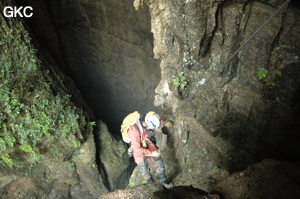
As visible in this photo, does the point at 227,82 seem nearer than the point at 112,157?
Yes

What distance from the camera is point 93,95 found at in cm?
1628

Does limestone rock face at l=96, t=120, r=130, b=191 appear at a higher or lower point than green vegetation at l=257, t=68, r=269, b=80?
lower

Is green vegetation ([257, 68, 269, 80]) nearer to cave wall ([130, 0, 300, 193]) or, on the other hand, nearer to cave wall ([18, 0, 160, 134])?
cave wall ([130, 0, 300, 193])

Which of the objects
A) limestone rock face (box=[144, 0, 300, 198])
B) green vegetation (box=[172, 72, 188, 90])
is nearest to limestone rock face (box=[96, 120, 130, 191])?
limestone rock face (box=[144, 0, 300, 198])

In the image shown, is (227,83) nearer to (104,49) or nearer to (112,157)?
(112,157)

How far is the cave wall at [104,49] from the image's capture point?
1170 centimetres

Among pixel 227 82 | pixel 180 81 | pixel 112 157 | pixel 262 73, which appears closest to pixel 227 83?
pixel 227 82

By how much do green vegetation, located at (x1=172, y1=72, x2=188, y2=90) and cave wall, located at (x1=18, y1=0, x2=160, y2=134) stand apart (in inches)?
225

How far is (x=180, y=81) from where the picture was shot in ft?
21.1

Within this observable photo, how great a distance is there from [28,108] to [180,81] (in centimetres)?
539

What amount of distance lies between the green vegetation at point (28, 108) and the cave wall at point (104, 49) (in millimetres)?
3915

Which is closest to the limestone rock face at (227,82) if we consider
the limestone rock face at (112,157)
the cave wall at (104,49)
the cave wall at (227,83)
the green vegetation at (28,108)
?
the cave wall at (227,83)

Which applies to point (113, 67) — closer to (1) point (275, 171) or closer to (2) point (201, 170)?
(2) point (201, 170)

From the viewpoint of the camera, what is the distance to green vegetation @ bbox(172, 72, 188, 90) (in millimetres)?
6348
